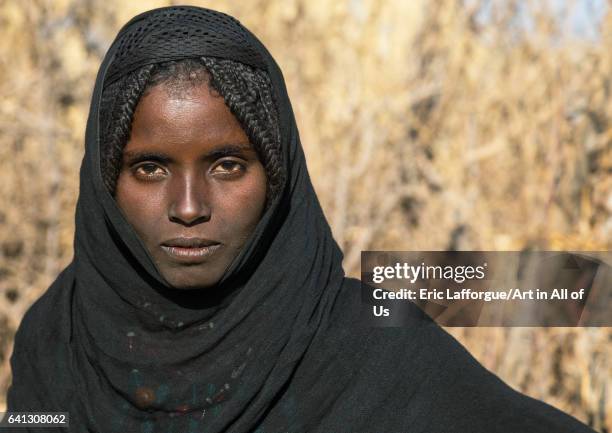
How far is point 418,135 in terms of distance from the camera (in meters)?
4.04

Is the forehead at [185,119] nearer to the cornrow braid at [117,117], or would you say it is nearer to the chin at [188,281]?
the cornrow braid at [117,117]

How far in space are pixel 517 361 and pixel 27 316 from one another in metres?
2.15

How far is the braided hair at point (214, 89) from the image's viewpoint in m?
1.50

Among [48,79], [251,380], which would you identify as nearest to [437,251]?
[48,79]

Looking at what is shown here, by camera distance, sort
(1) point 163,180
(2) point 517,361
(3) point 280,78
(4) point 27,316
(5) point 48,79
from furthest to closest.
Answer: (5) point 48,79 → (2) point 517,361 → (4) point 27,316 → (3) point 280,78 → (1) point 163,180

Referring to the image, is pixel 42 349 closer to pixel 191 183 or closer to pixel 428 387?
pixel 191 183

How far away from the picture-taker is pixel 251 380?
5.06 feet

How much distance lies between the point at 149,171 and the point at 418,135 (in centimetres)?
266

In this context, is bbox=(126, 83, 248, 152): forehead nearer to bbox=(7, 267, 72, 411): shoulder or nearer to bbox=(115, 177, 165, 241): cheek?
bbox=(115, 177, 165, 241): cheek

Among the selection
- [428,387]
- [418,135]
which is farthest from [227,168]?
[418,135]

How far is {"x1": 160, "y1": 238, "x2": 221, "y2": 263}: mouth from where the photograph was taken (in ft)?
4.86

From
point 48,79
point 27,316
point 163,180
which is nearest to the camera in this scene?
point 163,180

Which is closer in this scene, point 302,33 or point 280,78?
point 280,78

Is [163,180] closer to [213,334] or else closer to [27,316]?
[213,334]
